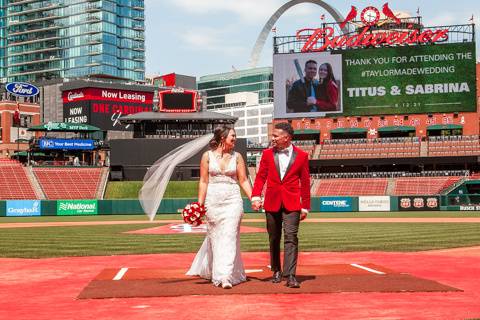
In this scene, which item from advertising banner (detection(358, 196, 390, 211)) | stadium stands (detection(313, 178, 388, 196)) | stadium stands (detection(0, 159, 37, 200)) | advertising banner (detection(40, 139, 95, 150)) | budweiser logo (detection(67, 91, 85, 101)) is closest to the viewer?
advertising banner (detection(358, 196, 390, 211))

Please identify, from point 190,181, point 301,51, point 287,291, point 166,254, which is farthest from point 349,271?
point 301,51

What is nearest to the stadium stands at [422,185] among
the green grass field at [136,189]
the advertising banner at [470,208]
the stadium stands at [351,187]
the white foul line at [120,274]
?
the stadium stands at [351,187]

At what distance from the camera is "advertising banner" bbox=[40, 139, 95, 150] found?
241ft

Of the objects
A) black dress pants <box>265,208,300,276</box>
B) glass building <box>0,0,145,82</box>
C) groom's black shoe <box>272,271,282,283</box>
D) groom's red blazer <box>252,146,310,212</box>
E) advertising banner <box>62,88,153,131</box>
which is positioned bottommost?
groom's black shoe <box>272,271,282,283</box>

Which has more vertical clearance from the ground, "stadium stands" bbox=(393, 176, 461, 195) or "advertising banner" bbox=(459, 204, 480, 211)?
"stadium stands" bbox=(393, 176, 461, 195)

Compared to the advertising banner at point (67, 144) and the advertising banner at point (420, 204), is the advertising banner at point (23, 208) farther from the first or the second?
the advertising banner at point (420, 204)

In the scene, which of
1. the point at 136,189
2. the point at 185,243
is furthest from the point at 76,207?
the point at 185,243

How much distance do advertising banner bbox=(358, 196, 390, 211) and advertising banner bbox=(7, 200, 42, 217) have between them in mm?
25833

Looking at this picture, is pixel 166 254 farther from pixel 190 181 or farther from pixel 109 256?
pixel 190 181

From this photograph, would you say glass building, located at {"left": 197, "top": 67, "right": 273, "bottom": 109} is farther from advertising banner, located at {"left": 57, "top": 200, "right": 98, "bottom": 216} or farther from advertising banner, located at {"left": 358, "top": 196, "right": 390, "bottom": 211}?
advertising banner, located at {"left": 57, "top": 200, "right": 98, "bottom": 216}

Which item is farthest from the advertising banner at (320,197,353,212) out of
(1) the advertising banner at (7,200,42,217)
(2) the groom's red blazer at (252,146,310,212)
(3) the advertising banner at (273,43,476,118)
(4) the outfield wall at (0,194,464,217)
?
(2) the groom's red blazer at (252,146,310,212)

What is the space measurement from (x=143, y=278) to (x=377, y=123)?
6868 cm

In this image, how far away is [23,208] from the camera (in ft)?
171

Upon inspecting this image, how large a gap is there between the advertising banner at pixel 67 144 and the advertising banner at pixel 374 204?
35045mm
